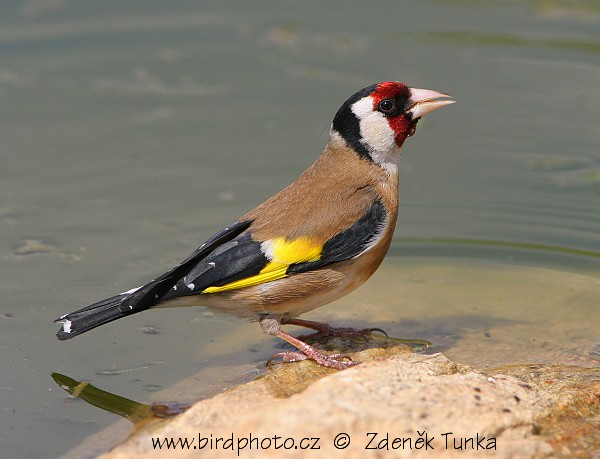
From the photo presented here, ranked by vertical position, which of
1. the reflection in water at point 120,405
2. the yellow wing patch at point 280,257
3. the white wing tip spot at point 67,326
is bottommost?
the reflection in water at point 120,405

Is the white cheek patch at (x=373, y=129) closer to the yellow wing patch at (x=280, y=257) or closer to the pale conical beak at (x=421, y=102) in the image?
the pale conical beak at (x=421, y=102)

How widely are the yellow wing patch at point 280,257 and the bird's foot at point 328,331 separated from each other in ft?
1.79

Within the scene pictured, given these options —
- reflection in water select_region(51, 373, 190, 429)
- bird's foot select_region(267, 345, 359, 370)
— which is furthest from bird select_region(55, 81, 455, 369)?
reflection in water select_region(51, 373, 190, 429)

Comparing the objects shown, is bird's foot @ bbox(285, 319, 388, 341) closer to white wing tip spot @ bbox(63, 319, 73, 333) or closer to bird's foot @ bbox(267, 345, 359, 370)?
bird's foot @ bbox(267, 345, 359, 370)

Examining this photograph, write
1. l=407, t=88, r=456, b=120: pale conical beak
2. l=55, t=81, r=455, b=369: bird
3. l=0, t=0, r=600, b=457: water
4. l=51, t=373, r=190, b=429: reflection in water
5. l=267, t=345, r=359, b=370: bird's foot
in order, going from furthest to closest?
l=407, t=88, r=456, b=120: pale conical beak, l=0, t=0, r=600, b=457: water, l=55, t=81, r=455, b=369: bird, l=267, t=345, r=359, b=370: bird's foot, l=51, t=373, r=190, b=429: reflection in water

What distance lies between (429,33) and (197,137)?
10.5ft

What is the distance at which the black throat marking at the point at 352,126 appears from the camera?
687 centimetres

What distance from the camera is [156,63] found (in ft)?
36.5

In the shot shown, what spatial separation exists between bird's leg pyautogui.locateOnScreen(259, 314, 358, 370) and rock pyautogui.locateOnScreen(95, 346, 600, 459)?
0.89 meters

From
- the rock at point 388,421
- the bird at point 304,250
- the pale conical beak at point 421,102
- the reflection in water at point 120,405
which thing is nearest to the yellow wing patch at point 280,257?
the bird at point 304,250

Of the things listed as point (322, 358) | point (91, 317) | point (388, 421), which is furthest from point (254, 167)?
point (388, 421)

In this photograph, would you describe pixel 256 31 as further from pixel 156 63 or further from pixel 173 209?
pixel 173 209

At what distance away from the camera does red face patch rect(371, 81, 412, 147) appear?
269 inches

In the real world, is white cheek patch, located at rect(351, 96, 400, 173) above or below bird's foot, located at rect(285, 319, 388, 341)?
above
